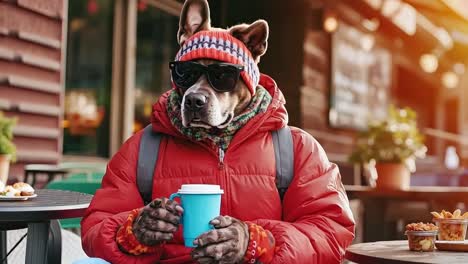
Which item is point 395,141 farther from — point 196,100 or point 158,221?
point 158,221

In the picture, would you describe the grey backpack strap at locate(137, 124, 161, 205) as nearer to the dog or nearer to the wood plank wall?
the dog

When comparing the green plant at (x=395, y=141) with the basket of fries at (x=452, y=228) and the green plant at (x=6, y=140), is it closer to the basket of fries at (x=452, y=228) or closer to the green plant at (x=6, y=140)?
the green plant at (x=6, y=140)

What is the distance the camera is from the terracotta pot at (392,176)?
5777mm

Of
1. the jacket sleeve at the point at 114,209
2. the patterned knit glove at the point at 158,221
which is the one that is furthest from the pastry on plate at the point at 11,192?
the patterned knit glove at the point at 158,221

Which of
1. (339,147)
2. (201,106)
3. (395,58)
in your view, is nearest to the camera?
(201,106)

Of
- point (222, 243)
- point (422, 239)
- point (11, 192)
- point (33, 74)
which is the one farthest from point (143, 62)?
point (222, 243)

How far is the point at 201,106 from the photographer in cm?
234

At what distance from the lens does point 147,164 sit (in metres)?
2.46

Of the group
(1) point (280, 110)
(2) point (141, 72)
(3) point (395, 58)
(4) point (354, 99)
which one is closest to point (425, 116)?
(3) point (395, 58)

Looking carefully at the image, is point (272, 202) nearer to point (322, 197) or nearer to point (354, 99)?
point (322, 197)

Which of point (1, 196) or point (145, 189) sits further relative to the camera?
point (1, 196)

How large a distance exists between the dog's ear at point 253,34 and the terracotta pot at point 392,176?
344 centimetres

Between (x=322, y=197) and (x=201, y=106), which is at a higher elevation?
(x=201, y=106)

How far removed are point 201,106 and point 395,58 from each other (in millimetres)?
12042
